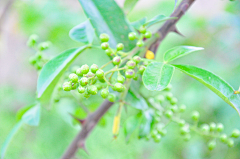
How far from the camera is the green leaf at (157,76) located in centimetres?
47

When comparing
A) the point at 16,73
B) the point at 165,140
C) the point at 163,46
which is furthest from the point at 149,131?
the point at 16,73

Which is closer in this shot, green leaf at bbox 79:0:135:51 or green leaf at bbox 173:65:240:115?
green leaf at bbox 173:65:240:115

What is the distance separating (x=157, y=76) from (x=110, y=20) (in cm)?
27

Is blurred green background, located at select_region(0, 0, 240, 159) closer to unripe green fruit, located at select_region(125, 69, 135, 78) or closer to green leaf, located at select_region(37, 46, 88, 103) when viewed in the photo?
green leaf, located at select_region(37, 46, 88, 103)

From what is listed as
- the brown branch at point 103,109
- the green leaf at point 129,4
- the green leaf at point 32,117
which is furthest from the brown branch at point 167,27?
the green leaf at point 32,117

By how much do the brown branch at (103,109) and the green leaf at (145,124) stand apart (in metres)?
0.12

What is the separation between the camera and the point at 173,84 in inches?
67.6

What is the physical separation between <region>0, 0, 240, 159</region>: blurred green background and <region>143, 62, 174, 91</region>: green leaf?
0.65m

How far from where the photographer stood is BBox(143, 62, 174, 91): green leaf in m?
0.47

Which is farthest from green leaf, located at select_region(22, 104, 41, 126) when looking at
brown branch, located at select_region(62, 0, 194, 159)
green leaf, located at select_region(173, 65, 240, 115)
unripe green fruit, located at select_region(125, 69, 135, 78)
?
green leaf, located at select_region(173, 65, 240, 115)

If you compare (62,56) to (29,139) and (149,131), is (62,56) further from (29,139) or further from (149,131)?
(29,139)

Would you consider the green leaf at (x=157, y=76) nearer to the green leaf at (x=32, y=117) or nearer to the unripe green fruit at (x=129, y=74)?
the unripe green fruit at (x=129, y=74)

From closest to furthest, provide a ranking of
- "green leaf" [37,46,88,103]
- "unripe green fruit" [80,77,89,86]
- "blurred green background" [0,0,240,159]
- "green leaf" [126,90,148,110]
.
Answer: "unripe green fruit" [80,77,89,86] → "green leaf" [37,46,88,103] → "green leaf" [126,90,148,110] → "blurred green background" [0,0,240,159]

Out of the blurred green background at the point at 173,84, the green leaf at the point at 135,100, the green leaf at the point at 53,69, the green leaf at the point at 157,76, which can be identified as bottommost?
the blurred green background at the point at 173,84
